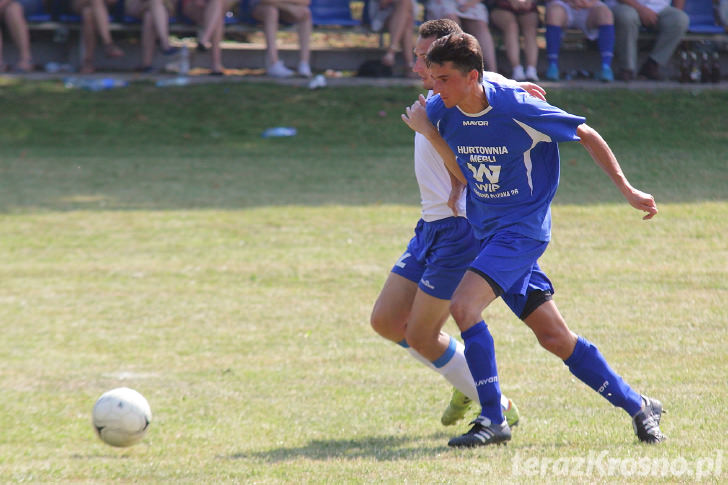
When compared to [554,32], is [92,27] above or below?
below

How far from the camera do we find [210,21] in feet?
53.8

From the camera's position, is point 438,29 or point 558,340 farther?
point 438,29

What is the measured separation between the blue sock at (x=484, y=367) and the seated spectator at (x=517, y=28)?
39.8ft

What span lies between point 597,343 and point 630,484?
8.45 feet

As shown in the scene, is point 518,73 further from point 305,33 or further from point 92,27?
point 92,27

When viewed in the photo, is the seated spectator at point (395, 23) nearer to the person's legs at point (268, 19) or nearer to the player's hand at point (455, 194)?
the person's legs at point (268, 19)

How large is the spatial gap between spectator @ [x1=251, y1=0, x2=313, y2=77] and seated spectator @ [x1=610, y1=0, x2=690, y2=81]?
5.24 m

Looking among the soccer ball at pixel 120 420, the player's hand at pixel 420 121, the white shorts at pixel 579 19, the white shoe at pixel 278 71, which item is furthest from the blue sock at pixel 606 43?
the soccer ball at pixel 120 420

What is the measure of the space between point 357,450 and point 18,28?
14.3 meters

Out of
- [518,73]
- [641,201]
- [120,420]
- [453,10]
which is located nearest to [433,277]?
[641,201]

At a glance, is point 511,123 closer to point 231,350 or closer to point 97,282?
point 231,350

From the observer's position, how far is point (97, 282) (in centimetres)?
834

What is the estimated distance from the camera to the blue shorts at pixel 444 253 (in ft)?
15.7

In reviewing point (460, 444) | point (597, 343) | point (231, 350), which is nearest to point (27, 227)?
point (231, 350)
